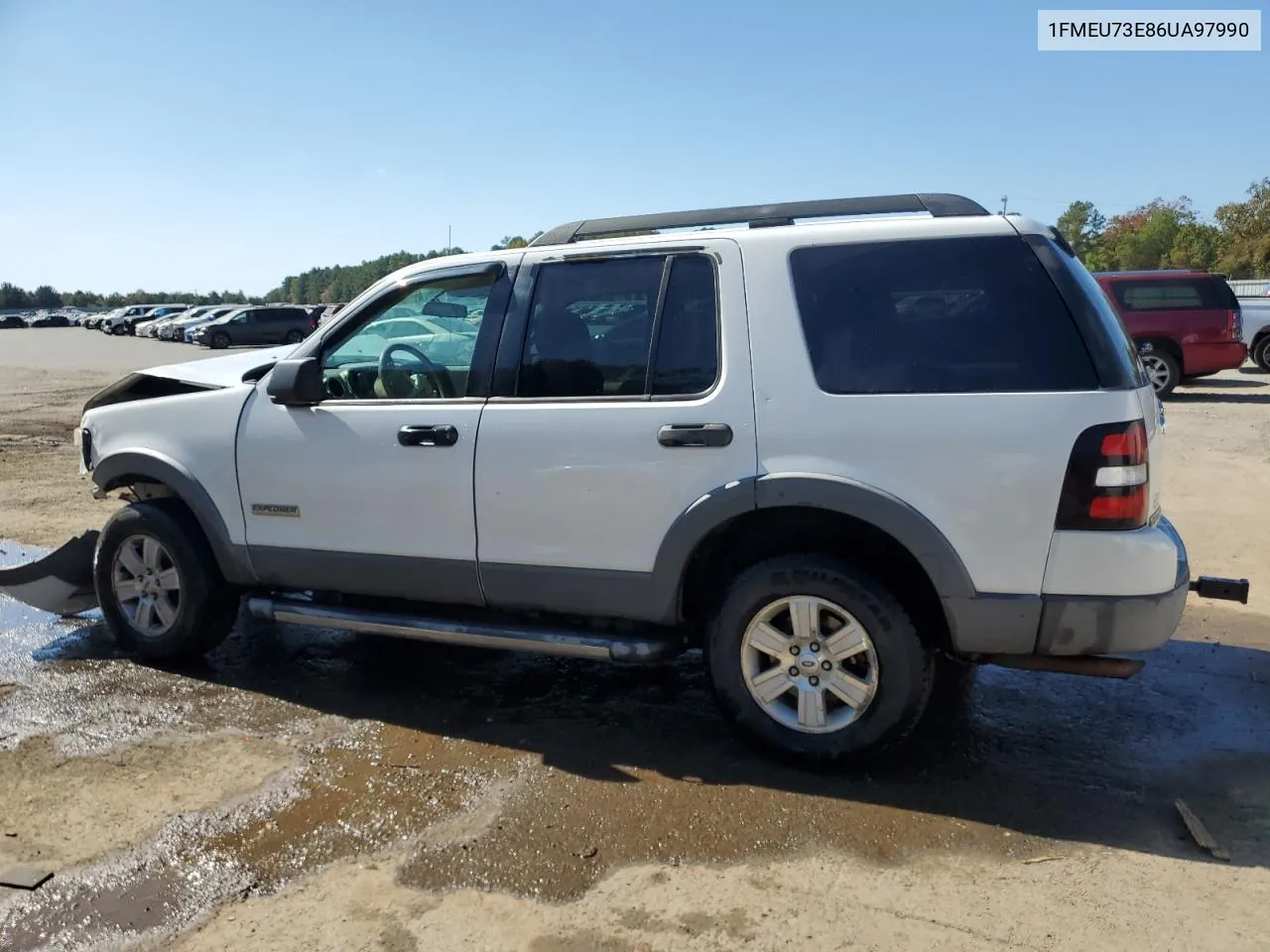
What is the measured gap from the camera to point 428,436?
4184 millimetres

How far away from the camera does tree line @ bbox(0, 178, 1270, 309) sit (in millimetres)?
53031

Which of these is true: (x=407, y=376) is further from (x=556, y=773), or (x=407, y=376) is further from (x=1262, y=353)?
(x=1262, y=353)

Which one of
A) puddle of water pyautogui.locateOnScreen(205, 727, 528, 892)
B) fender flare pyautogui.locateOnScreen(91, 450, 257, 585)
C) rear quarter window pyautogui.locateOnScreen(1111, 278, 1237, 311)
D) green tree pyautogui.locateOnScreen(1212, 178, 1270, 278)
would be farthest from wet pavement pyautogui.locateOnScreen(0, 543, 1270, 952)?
green tree pyautogui.locateOnScreen(1212, 178, 1270, 278)

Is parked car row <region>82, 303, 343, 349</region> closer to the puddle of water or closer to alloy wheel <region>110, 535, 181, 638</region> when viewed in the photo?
alloy wheel <region>110, 535, 181, 638</region>

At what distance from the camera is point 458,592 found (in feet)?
14.0

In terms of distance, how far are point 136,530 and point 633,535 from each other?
2.67m

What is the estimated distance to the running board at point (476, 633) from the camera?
3.92 m

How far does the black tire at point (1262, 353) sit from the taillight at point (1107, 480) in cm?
1881

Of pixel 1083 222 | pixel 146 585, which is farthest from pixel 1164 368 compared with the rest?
pixel 1083 222

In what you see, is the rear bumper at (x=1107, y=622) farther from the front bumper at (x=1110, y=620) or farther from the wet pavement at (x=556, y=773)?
the wet pavement at (x=556, y=773)

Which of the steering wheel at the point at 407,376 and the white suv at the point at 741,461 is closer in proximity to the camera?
the white suv at the point at 741,461

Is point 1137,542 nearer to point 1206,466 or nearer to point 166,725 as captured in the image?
point 166,725

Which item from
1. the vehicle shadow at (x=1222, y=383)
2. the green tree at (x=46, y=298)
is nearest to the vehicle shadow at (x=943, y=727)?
the vehicle shadow at (x=1222, y=383)

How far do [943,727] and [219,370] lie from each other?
4.02 metres
